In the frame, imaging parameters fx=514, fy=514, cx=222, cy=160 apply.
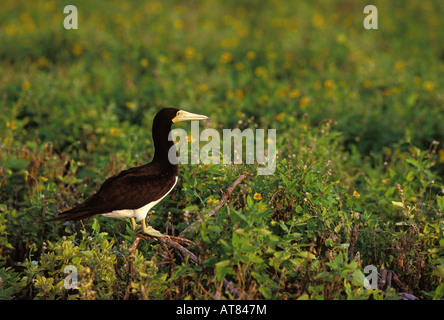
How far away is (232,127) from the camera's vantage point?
5.61 metres

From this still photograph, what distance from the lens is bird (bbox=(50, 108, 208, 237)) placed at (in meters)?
2.96

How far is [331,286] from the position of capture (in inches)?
105

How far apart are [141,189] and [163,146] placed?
33 centimetres

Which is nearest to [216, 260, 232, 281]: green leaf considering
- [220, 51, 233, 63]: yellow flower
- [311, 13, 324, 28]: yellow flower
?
[220, 51, 233, 63]: yellow flower

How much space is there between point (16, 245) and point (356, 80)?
498cm

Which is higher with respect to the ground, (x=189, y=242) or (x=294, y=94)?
(x=294, y=94)

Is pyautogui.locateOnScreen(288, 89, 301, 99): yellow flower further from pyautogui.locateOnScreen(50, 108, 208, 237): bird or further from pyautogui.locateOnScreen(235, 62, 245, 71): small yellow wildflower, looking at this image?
pyautogui.locateOnScreen(50, 108, 208, 237): bird

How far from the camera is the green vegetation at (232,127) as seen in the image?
2854mm

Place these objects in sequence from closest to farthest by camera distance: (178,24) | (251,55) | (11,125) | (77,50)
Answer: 1. (11,125)
2. (251,55)
3. (77,50)
4. (178,24)

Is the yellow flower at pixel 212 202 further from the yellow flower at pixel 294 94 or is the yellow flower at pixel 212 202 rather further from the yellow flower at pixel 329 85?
the yellow flower at pixel 329 85

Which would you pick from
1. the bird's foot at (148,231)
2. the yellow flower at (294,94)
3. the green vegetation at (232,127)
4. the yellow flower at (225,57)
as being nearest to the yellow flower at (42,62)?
the green vegetation at (232,127)

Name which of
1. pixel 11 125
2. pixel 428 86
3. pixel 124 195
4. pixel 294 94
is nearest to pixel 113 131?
pixel 11 125

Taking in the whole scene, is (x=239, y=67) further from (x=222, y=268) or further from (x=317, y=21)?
(x=222, y=268)
